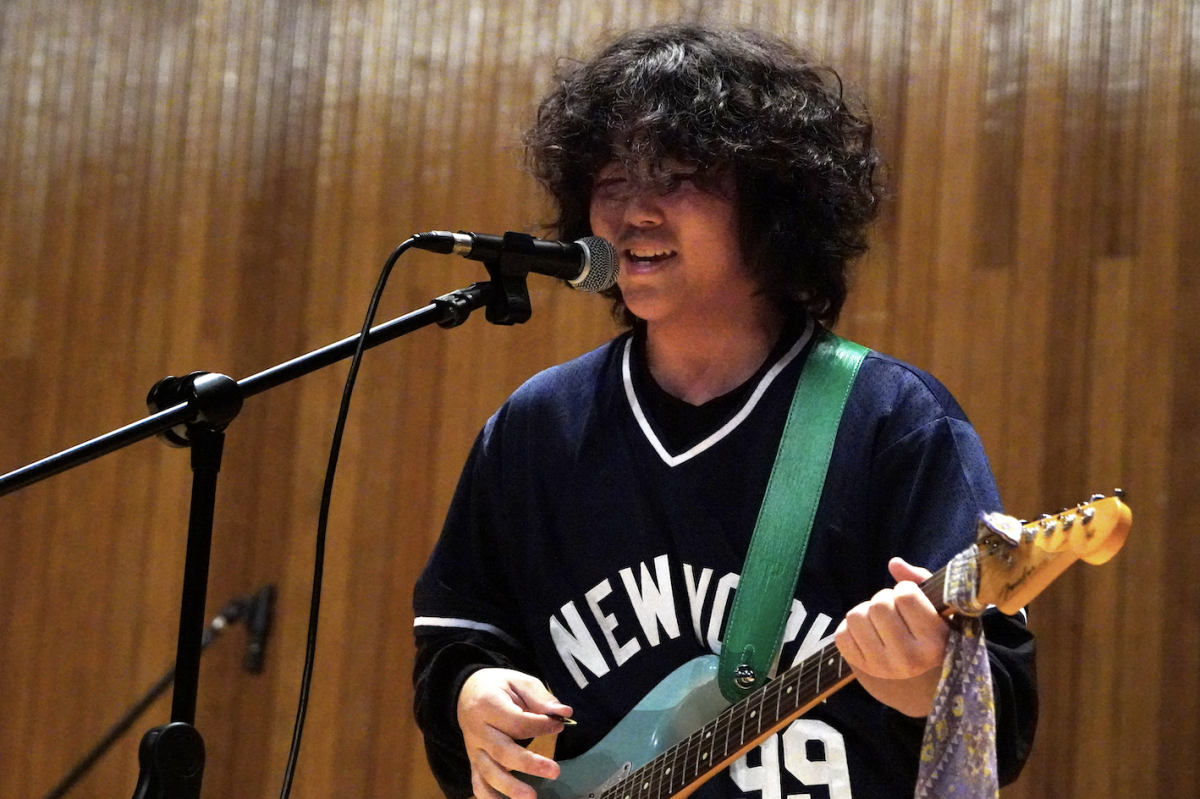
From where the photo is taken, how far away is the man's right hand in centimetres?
160

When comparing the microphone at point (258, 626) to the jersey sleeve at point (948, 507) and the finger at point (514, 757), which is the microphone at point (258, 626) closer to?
the finger at point (514, 757)

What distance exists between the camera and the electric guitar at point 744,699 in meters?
1.12

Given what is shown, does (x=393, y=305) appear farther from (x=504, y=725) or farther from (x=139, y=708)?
(x=504, y=725)

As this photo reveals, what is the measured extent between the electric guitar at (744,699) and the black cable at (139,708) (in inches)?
64.0

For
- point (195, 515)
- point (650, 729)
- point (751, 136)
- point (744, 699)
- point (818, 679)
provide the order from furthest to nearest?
1. point (751, 136)
2. point (650, 729)
3. point (744, 699)
4. point (818, 679)
5. point (195, 515)

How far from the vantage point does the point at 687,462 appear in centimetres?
170

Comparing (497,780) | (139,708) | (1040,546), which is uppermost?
(1040,546)

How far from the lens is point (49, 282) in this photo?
3494 millimetres

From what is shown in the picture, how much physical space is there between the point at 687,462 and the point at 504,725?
17.1 inches

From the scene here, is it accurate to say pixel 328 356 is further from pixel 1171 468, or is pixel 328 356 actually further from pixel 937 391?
pixel 1171 468

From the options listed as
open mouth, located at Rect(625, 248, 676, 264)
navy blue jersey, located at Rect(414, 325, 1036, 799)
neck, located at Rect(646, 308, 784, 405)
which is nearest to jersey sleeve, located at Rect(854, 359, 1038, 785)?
navy blue jersey, located at Rect(414, 325, 1036, 799)

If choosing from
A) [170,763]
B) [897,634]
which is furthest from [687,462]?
[170,763]

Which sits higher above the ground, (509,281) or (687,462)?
Result: (509,281)

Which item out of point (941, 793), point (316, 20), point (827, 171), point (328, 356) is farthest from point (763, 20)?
point (941, 793)
